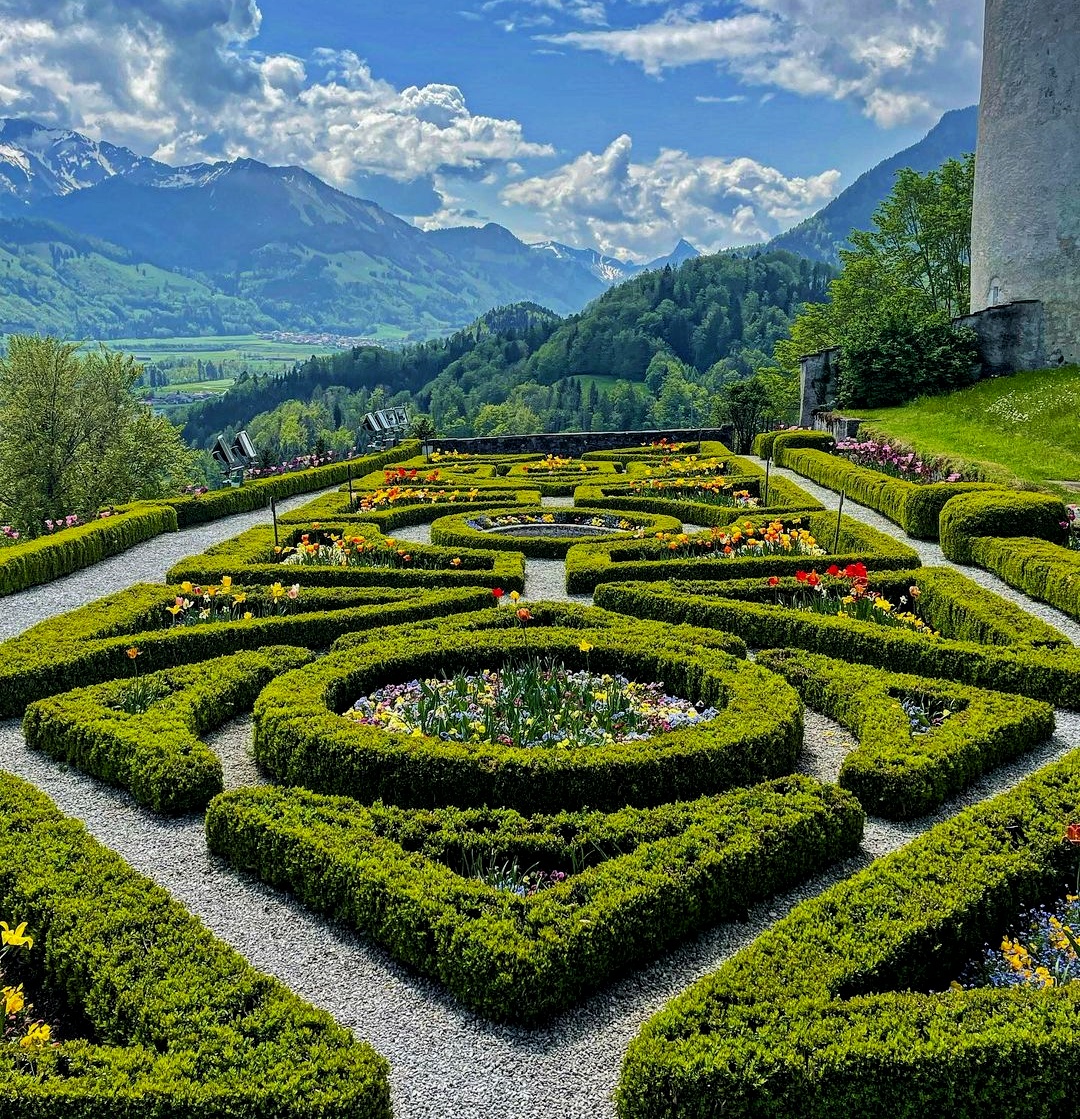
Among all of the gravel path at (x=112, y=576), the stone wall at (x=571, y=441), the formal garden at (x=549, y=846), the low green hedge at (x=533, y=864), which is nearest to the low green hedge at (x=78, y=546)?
the gravel path at (x=112, y=576)

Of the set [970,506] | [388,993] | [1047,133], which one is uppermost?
[1047,133]

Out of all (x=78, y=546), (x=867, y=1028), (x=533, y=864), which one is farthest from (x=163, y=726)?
(x=78, y=546)

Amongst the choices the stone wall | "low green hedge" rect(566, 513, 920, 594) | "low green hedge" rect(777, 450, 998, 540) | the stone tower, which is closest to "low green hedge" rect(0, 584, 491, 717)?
"low green hedge" rect(566, 513, 920, 594)

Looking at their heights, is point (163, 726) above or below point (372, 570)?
below

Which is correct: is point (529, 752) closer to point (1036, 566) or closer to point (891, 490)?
point (1036, 566)

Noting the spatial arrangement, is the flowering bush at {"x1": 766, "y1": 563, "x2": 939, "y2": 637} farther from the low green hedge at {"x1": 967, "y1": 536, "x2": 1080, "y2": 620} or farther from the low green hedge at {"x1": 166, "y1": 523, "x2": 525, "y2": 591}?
the low green hedge at {"x1": 166, "y1": 523, "x2": 525, "y2": 591}

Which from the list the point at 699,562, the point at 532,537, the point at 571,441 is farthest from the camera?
the point at 571,441

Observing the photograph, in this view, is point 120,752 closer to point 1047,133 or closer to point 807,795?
point 807,795

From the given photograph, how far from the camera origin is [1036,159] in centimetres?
2739

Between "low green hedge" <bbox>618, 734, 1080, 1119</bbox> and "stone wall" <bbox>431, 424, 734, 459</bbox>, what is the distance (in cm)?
2834

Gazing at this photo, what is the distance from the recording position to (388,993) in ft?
16.4

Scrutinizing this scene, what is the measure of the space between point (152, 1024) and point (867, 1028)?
3.26m

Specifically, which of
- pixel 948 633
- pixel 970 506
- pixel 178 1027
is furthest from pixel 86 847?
pixel 970 506

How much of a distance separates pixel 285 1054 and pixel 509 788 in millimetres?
2826
